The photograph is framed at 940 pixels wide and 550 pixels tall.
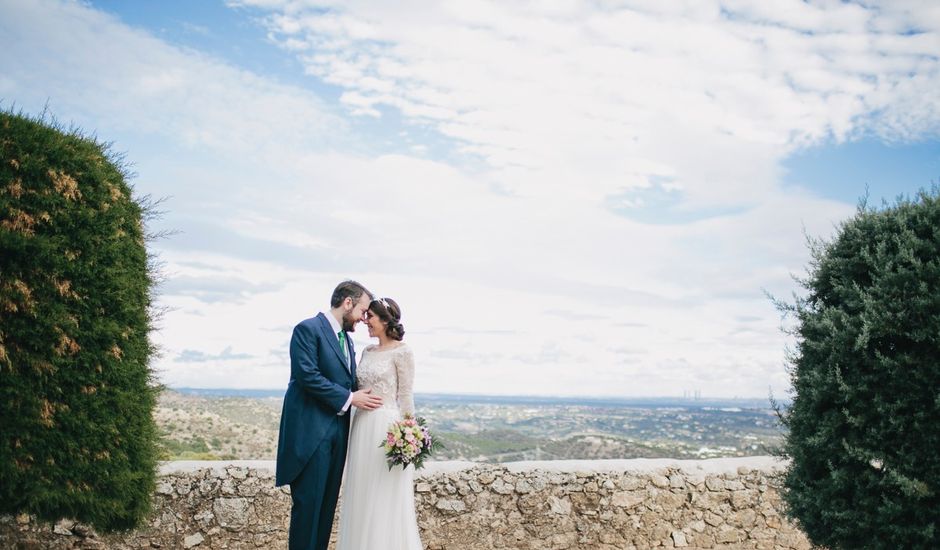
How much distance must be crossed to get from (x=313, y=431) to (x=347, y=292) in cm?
124

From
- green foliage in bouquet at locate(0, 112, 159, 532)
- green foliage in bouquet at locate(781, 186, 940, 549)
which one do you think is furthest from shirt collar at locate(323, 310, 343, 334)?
green foliage in bouquet at locate(781, 186, 940, 549)

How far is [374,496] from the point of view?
5535 mm

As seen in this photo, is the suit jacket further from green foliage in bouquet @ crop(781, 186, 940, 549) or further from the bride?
green foliage in bouquet @ crop(781, 186, 940, 549)

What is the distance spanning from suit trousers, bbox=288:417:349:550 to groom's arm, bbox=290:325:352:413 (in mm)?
297

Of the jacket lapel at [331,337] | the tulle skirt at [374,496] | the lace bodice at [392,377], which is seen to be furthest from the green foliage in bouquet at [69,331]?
the lace bodice at [392,377]

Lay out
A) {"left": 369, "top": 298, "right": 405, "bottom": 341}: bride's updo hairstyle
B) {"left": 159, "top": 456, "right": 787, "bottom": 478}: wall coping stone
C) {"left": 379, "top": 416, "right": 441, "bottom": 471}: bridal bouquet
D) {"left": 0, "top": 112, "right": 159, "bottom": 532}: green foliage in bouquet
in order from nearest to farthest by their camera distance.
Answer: {"left": 0, "top": 112, "right": 159, "bottom": 532}: green foliage in bouquet → {"left": 379, "top": 416, "right": 441, "bottom": 471}: bridal bouquet → {"left": 369, "top": 298, "right": 405, "bottom": 341}: bride's updo hairstyle → {"left": 159, "top": 456, "right": 787, "bottom": 478}: wall coping stone

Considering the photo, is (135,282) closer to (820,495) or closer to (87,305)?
(87,305)

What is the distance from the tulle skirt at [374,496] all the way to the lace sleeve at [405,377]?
12 cm

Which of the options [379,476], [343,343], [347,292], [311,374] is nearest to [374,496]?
[379,476]

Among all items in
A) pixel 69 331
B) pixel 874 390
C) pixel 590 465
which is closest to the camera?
pixel 874 390

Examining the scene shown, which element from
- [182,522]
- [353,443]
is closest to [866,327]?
[353,443]

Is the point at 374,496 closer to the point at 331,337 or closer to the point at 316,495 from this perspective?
the point at 316,495

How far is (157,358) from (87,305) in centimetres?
88

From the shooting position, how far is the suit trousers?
5.43 metres
